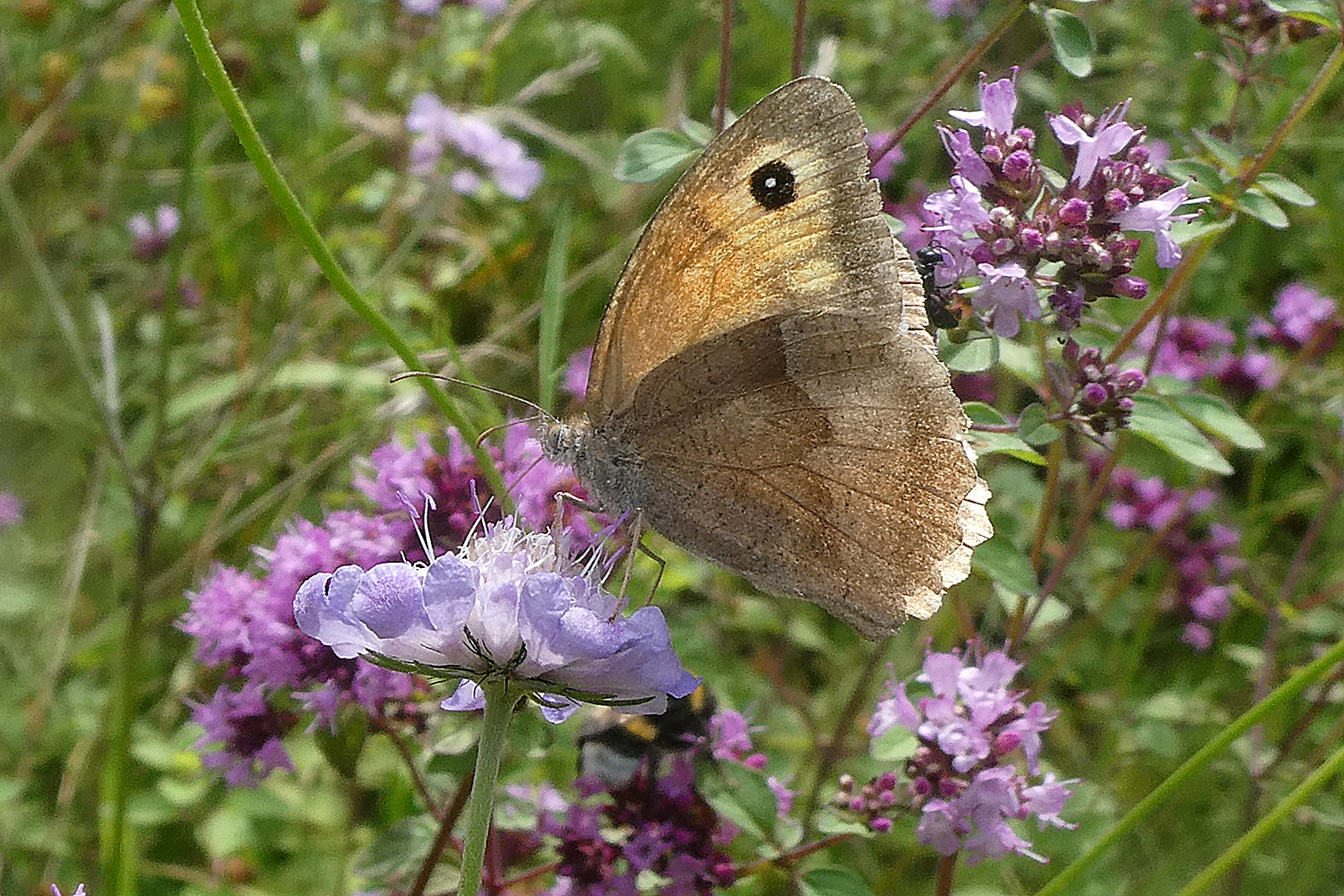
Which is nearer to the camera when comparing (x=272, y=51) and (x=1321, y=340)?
(x=1321, y=340)

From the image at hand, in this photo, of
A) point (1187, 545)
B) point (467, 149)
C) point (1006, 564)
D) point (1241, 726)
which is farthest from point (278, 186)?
point (1187, 545)

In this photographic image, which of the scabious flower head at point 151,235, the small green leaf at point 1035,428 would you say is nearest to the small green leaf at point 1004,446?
the small green leaf at point 1035,428

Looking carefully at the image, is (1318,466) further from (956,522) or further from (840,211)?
(840,211)

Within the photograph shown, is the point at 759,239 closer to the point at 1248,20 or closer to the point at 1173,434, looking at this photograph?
the point at 1173,434

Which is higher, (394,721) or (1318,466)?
(1318,466)

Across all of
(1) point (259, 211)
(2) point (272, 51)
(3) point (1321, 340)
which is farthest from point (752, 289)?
(2) point (272, 51)

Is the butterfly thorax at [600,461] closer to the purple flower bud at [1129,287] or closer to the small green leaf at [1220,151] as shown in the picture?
the purple flower bud at [1129,287]
